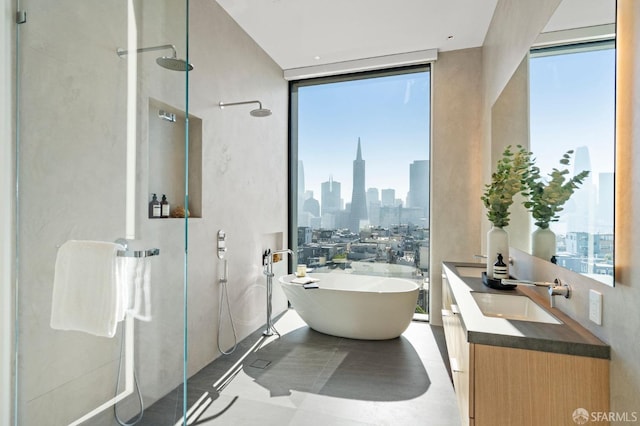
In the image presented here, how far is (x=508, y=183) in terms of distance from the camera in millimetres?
2074

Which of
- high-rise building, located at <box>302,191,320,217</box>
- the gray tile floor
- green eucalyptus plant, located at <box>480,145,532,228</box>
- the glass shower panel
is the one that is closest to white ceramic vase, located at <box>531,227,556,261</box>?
green eucalyptus plant, located at <box>480,145,532,228</box>

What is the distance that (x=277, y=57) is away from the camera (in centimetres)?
380

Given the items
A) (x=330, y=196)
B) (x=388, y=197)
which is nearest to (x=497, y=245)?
(x=388, y=197)

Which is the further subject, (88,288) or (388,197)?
(388,197)

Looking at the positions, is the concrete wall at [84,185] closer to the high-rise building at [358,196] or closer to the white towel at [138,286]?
the white towel at [138,286]

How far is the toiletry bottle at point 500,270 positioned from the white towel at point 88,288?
2076mm

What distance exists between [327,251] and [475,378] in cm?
310

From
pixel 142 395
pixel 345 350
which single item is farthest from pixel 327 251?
pixel 142 395

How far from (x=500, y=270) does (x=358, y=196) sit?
2.30m

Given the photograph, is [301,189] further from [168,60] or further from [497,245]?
[168,60]

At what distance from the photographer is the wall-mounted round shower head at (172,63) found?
52.6 inches

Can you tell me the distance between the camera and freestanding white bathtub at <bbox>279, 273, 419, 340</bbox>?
3.03m

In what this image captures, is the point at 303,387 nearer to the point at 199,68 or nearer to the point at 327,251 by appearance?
the point at 327,251

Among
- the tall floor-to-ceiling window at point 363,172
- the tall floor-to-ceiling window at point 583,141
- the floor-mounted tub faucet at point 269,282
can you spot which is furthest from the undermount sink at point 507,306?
the floor-mounted tub faucet at point 269,282
